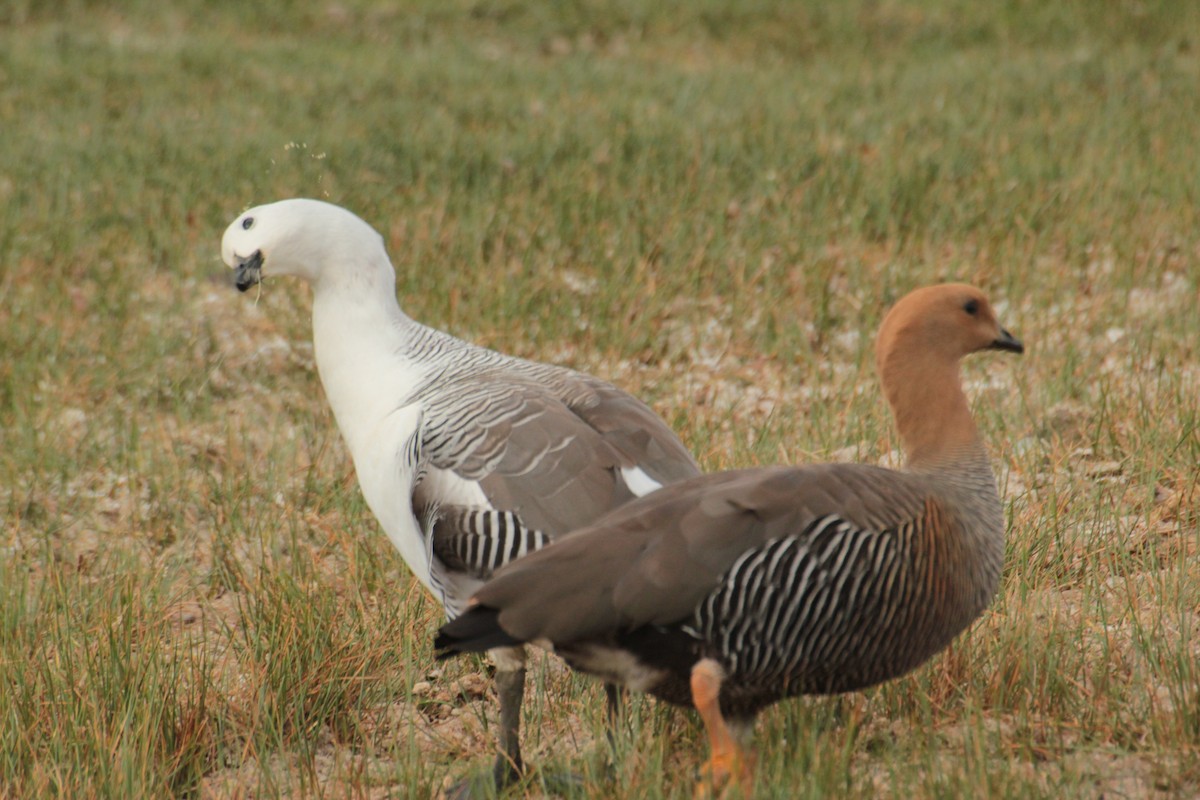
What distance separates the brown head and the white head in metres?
1.79

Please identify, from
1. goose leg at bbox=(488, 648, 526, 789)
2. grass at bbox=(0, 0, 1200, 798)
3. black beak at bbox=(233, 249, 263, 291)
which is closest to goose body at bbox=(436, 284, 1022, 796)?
grass at bbox=(0, 0, 1200, 798)

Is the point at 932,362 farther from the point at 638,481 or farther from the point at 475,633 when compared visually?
the point at 475,633

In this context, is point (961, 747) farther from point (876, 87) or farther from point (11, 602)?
point (876, 87)

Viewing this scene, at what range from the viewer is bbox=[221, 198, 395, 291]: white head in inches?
189

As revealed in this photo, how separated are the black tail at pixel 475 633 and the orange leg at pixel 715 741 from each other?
434mm

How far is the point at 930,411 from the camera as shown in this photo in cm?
396

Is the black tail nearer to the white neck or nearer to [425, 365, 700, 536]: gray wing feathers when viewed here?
[425, 365, 700, 536]: gray wing feathers

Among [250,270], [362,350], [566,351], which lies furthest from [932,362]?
[566,351]

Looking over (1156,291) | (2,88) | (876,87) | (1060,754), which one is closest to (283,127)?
(2,88)

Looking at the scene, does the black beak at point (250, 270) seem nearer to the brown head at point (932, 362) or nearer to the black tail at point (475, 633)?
the black tail at point (475, 633)

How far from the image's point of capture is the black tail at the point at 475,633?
11.3ft

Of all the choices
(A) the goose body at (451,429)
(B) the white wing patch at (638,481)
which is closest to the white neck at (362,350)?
(A) the goose body at (451,429)

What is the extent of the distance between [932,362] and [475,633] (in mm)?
1467

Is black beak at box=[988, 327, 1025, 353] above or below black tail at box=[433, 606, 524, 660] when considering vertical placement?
above
